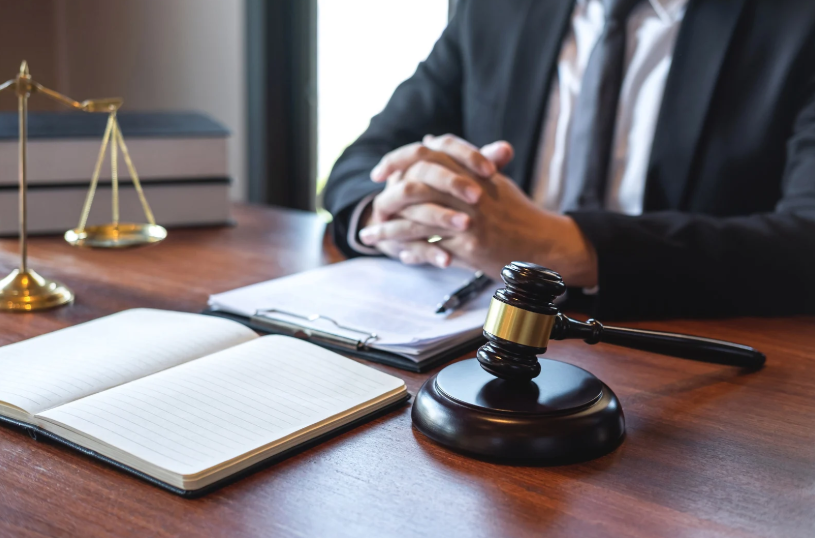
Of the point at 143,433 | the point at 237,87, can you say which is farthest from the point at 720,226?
the point at 237,87

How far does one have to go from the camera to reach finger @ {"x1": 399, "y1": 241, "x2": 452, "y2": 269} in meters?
1.15

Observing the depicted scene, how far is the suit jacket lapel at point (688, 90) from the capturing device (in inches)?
54.5

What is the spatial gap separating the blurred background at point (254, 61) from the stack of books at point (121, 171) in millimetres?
1052

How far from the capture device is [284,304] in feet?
A: 3.23

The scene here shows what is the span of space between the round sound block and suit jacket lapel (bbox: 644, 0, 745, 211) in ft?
2.78

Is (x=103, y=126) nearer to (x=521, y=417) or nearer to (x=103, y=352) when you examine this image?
(x=103, y=352)

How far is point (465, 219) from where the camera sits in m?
1.11

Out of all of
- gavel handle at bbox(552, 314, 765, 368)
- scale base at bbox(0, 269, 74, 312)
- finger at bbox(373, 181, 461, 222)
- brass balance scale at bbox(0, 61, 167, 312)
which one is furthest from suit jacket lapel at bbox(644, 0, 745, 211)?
scale base at bbox(0, 269, 74, 312)

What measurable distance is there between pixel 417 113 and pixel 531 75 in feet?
0.87

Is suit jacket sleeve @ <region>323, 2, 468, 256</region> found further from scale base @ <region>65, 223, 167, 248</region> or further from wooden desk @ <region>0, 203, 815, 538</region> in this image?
wooden desk @ <region>0, 203, 815, 538</region>

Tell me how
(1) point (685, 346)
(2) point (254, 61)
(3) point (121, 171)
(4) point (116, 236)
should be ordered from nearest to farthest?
(1) point (685, 346) < (4) point (116, 236) < (3) point (121, 171) < (2) point (254, 61)

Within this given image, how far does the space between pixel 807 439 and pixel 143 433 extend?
1.77ft

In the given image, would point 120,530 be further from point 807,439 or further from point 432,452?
point 807,439

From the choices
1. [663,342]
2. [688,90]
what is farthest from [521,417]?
[688,90]
